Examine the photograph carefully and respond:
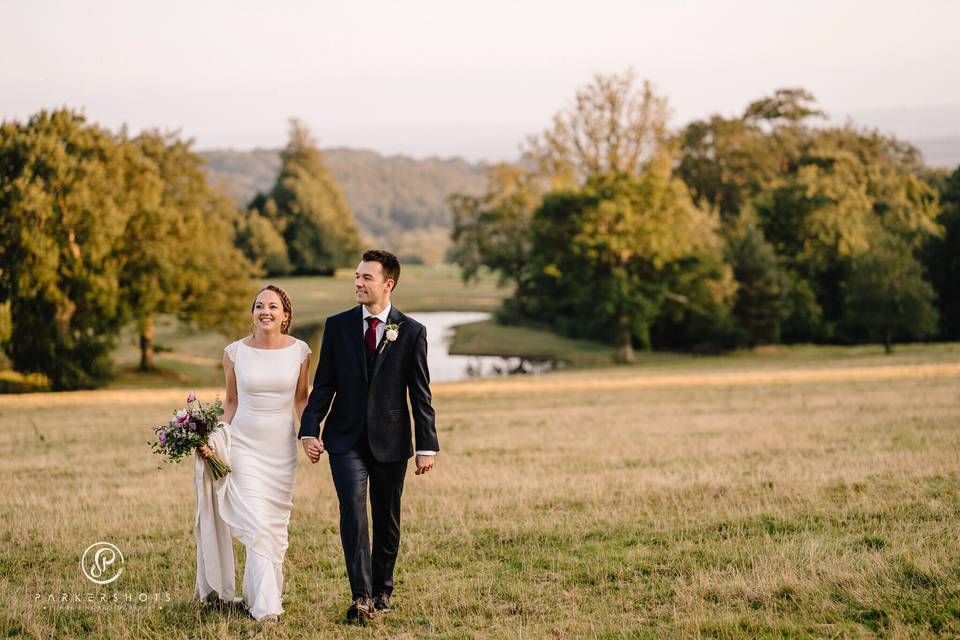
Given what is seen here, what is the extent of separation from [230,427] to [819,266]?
57703mm

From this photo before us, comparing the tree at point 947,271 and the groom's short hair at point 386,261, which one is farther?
the tree at point 947,271

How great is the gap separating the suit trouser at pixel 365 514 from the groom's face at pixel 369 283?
40.0 inches

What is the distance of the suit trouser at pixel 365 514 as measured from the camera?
22.8ft

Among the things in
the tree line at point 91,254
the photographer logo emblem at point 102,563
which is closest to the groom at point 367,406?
the photographer logo emblem at point 102,563

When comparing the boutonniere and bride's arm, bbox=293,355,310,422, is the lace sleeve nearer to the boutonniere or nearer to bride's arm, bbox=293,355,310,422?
bride's arm, bbox=293,355,310,422

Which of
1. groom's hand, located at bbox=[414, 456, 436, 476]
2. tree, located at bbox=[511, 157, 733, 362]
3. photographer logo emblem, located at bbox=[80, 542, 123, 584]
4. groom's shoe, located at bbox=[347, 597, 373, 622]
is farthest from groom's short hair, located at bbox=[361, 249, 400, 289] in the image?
tree, located at bbox=[511, 157, 733, 362]

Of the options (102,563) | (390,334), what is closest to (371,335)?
(390,334)

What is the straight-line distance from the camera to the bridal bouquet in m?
7.16

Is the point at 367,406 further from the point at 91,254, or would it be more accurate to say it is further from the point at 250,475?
the point at 91,254

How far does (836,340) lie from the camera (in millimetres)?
59250

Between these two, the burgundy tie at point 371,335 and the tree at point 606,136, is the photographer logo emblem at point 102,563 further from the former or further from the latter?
the tree at point 606,136

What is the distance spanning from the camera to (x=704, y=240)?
5719 cm

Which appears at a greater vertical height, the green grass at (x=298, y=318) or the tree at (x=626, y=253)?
the tree at (x=626, y=253)

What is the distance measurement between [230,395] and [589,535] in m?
3.83
